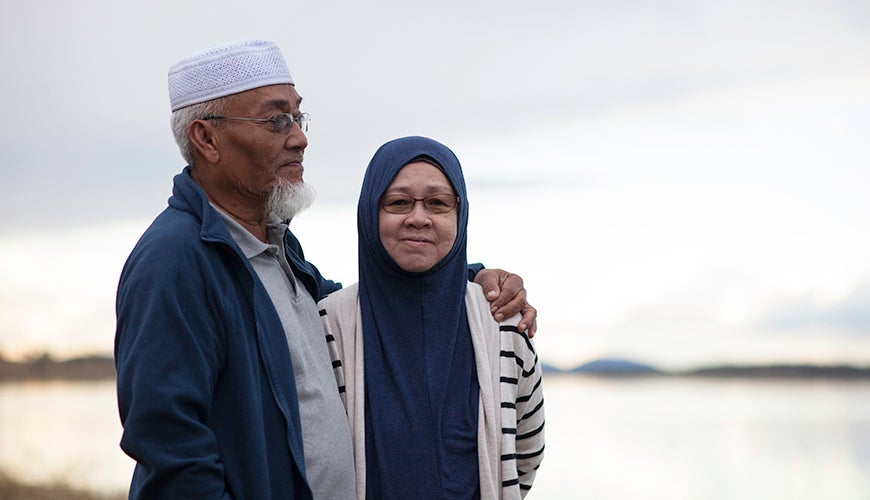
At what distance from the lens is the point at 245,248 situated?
137 inches

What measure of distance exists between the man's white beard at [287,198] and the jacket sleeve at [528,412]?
94 centimetres

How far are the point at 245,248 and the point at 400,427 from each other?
32.8 inches

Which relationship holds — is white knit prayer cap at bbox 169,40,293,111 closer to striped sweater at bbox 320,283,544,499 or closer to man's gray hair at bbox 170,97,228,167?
man's gray hair at bbox 170,97,228,167

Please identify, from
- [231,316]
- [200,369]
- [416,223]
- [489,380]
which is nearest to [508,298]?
[489,380]

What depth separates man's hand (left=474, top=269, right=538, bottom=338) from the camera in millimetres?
3864

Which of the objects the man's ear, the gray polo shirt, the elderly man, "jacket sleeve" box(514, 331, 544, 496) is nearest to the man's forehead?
the elderly man

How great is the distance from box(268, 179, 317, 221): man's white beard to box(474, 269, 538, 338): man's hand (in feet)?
2.63

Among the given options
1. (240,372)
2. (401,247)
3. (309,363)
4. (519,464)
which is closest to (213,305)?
(240,372)

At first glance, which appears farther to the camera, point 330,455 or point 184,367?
point 330,455

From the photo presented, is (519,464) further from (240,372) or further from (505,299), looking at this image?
(240,372)

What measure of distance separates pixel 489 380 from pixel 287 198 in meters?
0.97

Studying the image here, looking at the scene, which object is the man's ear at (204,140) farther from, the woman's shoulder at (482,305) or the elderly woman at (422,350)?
the woman's shoulder at (482,305)

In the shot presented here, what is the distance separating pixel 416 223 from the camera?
11.9 ft

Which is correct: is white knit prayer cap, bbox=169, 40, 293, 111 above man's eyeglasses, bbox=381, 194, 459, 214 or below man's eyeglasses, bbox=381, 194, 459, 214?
above
